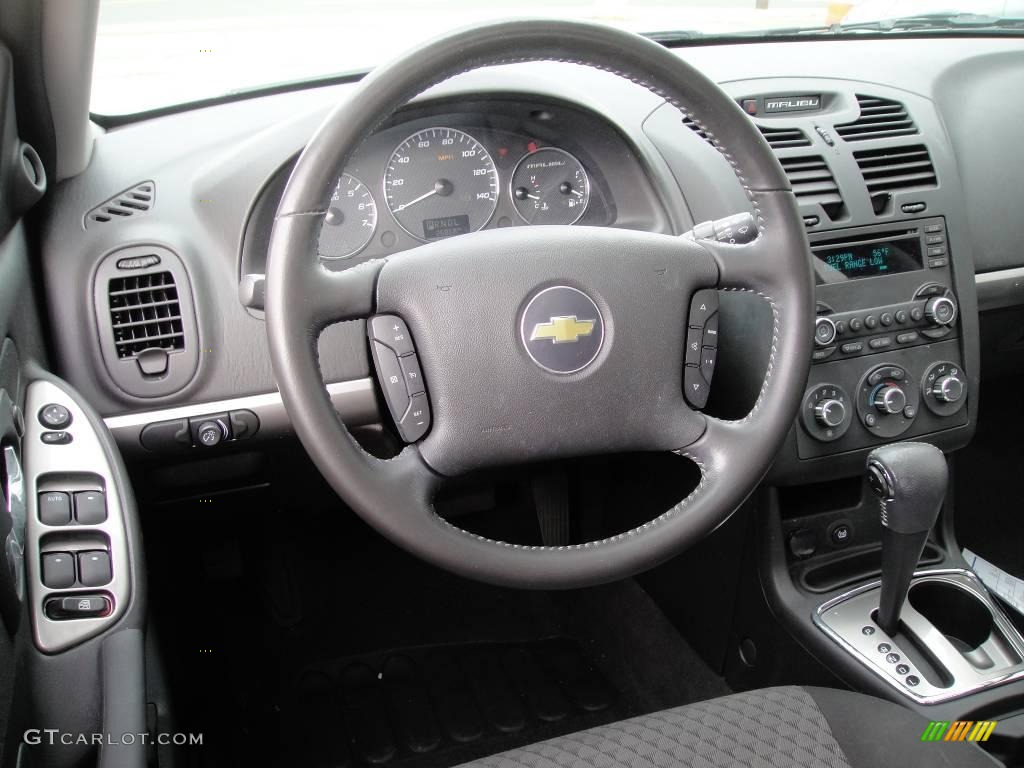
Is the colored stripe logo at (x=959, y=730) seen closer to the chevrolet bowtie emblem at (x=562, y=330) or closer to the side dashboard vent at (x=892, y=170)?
the chevrolet bowtie emblem at (x=562, y=330)

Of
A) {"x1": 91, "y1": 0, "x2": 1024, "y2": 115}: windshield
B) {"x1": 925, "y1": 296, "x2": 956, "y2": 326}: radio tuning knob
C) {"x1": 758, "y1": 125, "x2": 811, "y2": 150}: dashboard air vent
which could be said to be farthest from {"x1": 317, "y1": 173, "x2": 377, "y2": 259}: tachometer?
{"x1": 925, "y1": 296, "x2": 956, "y2": 326}: radio tuning knob

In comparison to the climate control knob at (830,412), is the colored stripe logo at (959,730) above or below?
below

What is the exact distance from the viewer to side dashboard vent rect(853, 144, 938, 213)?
162 cm

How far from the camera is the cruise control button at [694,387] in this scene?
3.88ft

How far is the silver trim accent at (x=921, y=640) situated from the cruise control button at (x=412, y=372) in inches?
34.1

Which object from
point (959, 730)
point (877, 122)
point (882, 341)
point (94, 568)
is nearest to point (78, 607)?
point (94, 568)

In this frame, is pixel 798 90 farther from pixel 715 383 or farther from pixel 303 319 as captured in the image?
pixel 303 319

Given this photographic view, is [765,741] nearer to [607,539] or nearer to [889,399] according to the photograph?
[607,539]

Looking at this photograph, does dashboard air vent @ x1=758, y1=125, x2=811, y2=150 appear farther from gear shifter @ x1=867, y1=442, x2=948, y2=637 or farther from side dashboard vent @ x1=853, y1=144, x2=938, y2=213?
gear shifter @ x1=867, y1=442, x2=948, y2=637

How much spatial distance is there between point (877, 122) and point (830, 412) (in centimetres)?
56

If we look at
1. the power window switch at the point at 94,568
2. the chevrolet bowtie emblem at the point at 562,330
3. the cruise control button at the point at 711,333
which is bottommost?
the power window switch at the point at 94,568

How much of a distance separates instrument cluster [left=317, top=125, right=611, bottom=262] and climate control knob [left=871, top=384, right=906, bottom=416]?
554 millimetres

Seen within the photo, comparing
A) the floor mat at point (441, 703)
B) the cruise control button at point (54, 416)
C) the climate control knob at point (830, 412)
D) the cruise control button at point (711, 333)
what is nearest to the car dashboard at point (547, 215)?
the climate control knob at point (830, 412)

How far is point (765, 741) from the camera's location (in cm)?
105
